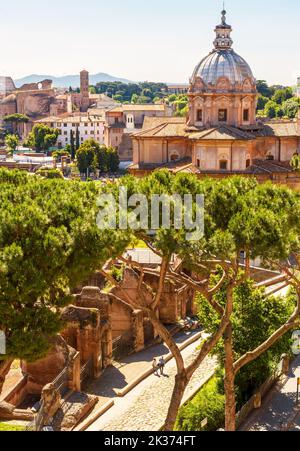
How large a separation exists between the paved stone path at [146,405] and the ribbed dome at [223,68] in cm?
2166

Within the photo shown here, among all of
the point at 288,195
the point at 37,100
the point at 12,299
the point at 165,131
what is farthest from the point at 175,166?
the point at 37,100

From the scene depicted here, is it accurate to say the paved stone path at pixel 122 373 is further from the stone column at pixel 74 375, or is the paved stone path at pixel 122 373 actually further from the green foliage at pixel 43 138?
the green foliage at pixel 43 138

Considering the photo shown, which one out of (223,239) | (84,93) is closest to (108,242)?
(223,239)

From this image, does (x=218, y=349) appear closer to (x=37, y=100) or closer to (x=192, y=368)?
(x=192, y=368)

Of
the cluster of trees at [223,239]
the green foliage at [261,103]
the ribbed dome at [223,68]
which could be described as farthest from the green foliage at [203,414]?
the green foliage at [261,103]

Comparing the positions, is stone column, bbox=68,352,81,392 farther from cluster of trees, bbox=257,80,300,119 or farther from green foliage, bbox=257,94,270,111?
green foliage, bbox=257,94,270,111

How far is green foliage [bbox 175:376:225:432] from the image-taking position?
53.8ft

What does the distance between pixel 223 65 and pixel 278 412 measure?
25.6m

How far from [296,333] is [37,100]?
114 m

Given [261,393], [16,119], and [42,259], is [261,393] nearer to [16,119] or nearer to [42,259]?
[42,259]

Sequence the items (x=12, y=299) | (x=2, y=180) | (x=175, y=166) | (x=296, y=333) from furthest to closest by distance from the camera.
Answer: (x=175, y=166)
(x=296, y=333)
(x=2, y=180)
(x=12, y=299)

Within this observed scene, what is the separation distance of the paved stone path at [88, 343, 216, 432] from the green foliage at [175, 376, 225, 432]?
2.39 feet

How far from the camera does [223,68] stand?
129 ft
